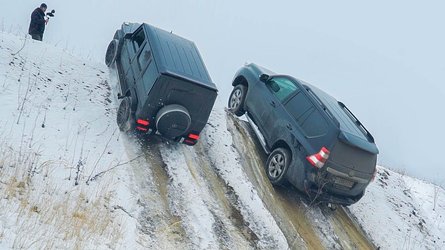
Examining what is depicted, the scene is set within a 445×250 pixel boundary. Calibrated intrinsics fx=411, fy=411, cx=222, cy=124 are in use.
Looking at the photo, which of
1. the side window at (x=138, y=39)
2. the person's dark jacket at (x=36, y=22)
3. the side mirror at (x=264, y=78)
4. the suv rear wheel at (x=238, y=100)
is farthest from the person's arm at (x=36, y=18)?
the side mirror at (x=264, y=78)

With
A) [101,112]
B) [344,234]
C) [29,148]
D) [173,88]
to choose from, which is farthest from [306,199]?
[29,148]

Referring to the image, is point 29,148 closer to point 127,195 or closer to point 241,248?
point 127,195

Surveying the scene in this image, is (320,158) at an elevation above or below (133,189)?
above

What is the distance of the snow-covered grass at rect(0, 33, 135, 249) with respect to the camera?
16.6ft

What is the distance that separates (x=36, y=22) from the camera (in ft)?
41.9

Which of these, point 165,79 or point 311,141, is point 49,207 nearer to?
point 165,79

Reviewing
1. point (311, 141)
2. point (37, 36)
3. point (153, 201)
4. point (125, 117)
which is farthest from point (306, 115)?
point (37, 36)

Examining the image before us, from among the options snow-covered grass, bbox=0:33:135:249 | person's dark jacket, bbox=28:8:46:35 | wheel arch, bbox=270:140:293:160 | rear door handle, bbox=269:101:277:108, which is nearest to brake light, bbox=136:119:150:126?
snow-covered grass, bbox=0:33:135:249

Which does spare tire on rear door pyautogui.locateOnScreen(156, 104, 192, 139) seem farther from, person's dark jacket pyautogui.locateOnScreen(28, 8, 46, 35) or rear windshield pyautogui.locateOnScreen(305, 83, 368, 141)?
person's dark jacket pyautogui.locateOnScreen(28, 8, 46, 35)

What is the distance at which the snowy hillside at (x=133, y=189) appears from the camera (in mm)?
5566

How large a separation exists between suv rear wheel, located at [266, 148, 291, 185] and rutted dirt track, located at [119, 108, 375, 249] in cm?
17

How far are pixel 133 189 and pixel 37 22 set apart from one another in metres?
8.47

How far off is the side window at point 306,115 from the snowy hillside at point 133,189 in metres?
1.40

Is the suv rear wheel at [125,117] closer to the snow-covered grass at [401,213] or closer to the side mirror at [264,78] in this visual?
the side mirror at [264,78]
